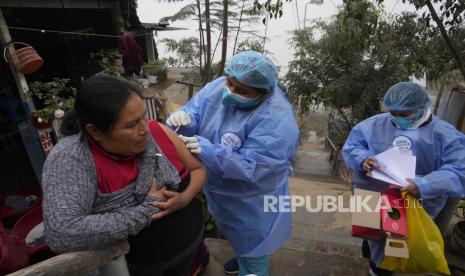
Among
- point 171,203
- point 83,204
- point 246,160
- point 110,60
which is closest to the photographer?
point 83,204

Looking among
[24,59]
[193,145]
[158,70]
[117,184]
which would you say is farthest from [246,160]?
[158,70]

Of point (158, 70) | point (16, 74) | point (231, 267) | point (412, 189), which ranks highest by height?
point (16, 74)

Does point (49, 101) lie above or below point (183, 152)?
below

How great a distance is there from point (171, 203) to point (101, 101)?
478mm

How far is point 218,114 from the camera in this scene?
193 cm

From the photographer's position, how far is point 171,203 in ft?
4.06

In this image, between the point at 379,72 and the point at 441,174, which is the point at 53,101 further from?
the point at 379,72

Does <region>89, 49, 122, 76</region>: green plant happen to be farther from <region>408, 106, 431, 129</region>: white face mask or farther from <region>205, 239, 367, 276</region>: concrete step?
<region>408, 106, 431, 129</region>: white face mask

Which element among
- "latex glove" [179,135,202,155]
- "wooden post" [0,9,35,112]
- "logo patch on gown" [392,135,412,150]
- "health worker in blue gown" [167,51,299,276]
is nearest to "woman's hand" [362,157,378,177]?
"logo patch on gown" [392,135,412,150]

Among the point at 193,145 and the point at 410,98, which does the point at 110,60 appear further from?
the point at 410,98

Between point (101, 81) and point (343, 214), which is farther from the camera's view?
point (343, 214)

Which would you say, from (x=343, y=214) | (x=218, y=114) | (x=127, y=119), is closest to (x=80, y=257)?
(x=127, y=119)

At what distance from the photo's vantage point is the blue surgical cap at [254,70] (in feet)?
5.74

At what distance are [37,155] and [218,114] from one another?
287 centimetres
